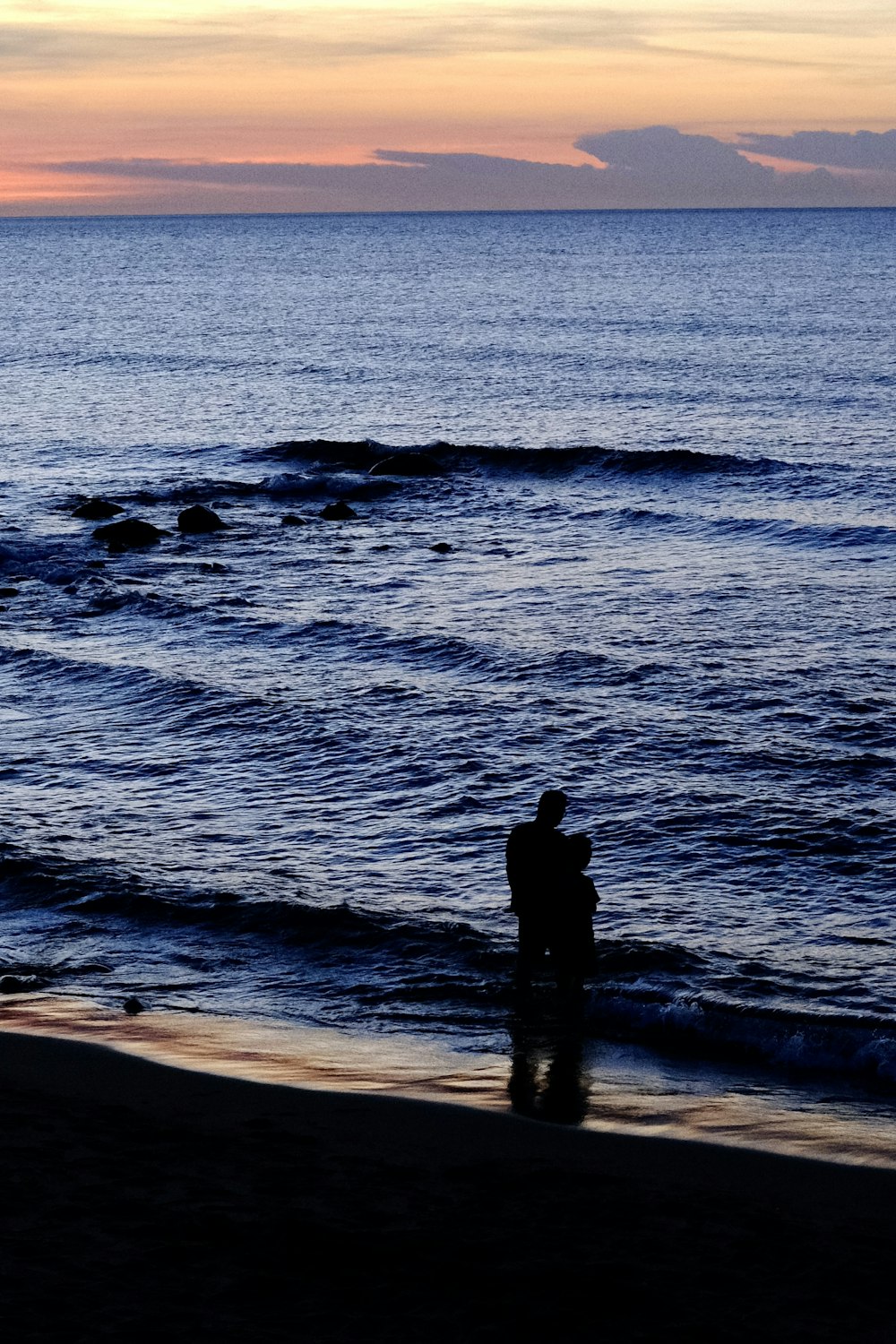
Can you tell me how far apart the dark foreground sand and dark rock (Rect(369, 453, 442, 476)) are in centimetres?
3583

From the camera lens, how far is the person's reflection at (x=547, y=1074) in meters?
10.1

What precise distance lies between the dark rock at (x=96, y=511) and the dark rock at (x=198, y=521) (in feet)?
8.36

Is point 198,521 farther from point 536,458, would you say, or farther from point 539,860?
point 539,860

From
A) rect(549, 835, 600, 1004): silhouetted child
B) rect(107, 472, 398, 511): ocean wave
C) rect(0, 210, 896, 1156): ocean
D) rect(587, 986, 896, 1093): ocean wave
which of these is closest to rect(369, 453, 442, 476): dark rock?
rect(0, 210, 896, 1156): ocean

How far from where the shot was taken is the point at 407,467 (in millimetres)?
45188

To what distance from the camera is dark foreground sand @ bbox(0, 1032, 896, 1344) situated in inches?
289

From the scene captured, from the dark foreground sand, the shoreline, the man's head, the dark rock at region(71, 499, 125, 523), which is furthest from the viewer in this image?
the dark rock at region(71, 499, 125, 523)

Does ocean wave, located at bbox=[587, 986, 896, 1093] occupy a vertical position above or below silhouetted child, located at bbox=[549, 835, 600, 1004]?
below

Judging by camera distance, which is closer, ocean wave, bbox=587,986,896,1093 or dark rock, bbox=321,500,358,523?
ocean wave, bbox=587,986,896,1093

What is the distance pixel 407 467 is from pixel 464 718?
25.6 metres

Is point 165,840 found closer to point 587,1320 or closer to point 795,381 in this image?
point 587,1320

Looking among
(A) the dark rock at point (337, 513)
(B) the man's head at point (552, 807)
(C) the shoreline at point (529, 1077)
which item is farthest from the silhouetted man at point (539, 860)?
(A) the dark rock at point (337, 513)

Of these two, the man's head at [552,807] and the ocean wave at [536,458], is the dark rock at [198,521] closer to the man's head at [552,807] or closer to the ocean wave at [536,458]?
the ocean wave at [536,458]

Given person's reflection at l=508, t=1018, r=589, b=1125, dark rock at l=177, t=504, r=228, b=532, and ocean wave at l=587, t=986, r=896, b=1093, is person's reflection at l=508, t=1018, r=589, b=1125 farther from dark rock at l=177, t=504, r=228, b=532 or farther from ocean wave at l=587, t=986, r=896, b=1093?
dark rock at l=177, t=504, r=228, b=532
